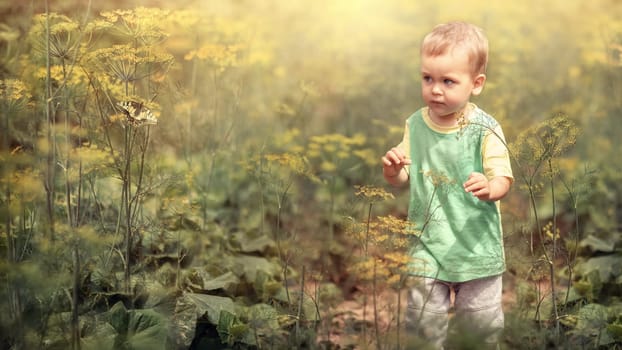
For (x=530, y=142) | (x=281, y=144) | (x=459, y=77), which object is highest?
(x=459, y=77)

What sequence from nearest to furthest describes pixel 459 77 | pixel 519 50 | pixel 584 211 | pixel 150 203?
pixel 459 77, pixel 150 203, pixel 584 211, pixel 519 50

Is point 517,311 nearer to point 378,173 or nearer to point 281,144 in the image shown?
point 378,173

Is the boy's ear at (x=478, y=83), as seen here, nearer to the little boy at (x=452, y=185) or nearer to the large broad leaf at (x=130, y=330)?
the little boy at (x=452, y=185)

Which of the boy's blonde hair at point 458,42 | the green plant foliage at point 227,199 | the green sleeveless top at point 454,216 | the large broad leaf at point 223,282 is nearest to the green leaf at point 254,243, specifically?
the green plant foliage at point 227,199

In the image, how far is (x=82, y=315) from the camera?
3.30 meters

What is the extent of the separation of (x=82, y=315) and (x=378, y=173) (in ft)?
9.00

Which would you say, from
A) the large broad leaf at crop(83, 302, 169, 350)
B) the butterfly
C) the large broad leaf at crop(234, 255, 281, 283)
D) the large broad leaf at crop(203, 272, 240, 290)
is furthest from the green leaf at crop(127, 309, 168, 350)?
the large broad leaf at crop(234, 255, 281, 283)

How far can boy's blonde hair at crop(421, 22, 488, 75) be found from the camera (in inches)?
124

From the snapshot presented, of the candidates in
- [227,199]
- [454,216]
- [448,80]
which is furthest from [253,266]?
[448,80]

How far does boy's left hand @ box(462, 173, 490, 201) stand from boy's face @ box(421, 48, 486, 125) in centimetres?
32

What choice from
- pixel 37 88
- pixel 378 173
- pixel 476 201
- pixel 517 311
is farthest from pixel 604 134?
pixel 37 88

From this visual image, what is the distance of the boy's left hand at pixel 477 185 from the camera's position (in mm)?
3018

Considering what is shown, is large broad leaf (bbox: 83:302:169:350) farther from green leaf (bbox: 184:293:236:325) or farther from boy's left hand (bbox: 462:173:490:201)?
boy's left hand (bbox: 462:173:490:201)

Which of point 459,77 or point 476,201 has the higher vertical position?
point 459,77
